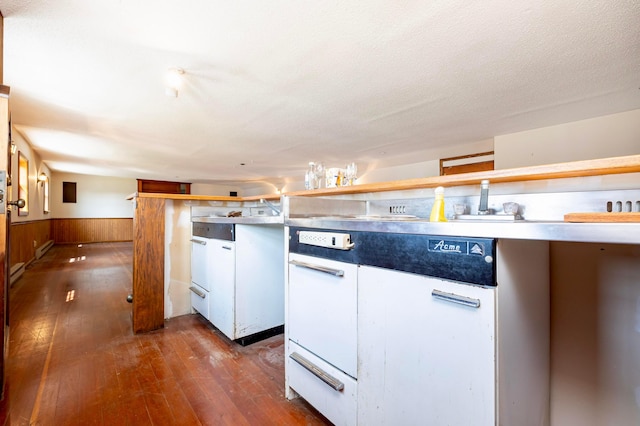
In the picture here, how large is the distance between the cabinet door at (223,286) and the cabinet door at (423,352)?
133 cm

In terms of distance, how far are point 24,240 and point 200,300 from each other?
4750 mm

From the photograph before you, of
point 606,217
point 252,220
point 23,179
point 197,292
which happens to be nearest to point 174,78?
point 252,220

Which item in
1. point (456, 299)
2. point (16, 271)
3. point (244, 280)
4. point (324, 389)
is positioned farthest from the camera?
point (16, 271)

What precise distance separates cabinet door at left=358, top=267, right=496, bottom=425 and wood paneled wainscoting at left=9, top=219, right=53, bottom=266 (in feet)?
17.2

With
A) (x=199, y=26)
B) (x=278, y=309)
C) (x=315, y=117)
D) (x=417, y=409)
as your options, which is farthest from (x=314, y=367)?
(x=315, y=117)

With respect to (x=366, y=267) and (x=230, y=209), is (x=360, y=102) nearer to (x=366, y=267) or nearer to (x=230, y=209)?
(x=230, y=209)

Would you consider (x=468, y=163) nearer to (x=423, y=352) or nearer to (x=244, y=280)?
(x=244, y=280)

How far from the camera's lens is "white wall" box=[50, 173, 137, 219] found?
9.41m

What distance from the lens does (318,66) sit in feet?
7.95

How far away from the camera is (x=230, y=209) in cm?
327

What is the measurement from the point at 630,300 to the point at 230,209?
3.13 metres

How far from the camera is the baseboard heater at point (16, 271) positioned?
4082 mm

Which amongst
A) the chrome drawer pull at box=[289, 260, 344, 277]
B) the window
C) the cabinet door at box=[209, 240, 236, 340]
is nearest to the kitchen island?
the chrome drawer pull at box=[289, 260, 344, 277]

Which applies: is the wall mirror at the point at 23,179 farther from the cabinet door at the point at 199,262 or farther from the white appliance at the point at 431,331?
the white appliance at the point at 431,331
